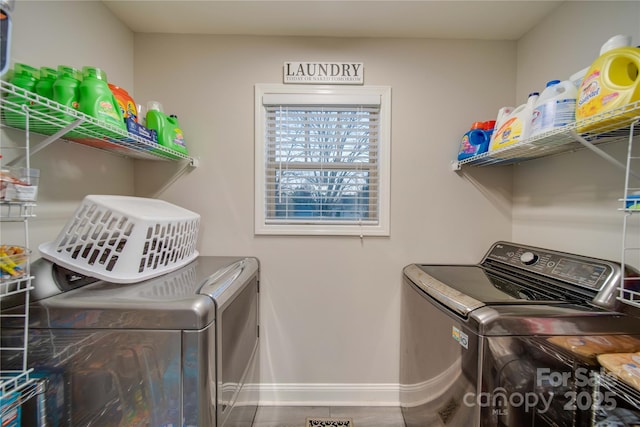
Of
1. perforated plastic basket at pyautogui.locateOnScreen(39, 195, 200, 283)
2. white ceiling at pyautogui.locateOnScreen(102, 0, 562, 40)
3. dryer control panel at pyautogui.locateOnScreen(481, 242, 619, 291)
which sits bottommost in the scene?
dryer control panel at pyautogui.locateOnScreen(481, 242, 619, 291)

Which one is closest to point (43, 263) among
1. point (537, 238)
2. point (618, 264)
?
point (618, 264)

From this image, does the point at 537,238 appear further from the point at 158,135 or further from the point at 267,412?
the point at 158,135

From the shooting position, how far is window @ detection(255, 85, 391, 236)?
1663 millimetres

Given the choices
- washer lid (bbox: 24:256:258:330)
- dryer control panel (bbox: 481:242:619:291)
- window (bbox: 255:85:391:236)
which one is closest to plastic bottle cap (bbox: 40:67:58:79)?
washer lid (bbox: 24:256:258:330)

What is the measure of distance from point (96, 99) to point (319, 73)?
118 cm

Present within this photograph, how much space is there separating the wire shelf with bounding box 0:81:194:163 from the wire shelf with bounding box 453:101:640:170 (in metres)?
1.74

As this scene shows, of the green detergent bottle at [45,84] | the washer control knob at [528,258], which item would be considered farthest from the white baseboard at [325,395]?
the green detergent bottle at [45,84]

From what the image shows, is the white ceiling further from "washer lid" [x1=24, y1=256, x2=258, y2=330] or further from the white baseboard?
the white baseboard

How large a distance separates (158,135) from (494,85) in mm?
2102

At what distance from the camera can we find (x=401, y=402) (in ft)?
5.40

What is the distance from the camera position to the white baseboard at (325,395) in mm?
1693

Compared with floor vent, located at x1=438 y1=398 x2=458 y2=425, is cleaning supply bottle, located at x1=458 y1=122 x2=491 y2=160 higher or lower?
higher

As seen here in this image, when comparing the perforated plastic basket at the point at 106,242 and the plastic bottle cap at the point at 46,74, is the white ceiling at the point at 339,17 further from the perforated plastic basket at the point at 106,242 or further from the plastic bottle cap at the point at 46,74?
the perforated plastic basket at the point at 106,242

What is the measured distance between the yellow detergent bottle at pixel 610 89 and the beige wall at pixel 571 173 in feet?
1.14
